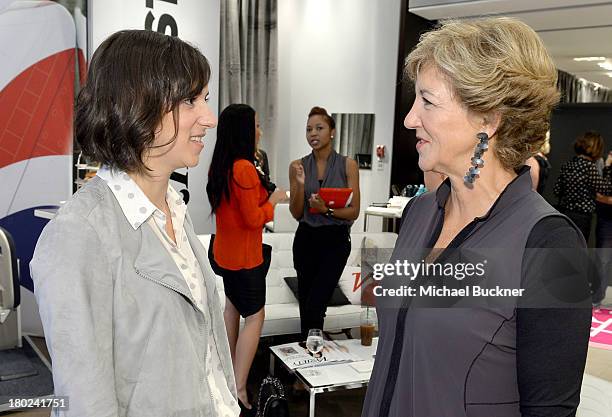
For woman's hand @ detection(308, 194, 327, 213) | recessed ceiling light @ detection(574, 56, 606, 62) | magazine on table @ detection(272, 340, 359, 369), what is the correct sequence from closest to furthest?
1. magazine on table @ detection(272, 340, 359, 369)
2. woman's hand @ detection(308, 194, 327, 213)
3. recessed ceiling light @ detection(574, 56, 606, 62)

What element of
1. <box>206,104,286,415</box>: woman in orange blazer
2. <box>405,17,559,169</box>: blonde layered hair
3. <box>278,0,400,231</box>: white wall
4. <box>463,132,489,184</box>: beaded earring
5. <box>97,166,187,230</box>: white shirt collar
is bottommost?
<box>206,104,286,415</box>: woman in orange blazer

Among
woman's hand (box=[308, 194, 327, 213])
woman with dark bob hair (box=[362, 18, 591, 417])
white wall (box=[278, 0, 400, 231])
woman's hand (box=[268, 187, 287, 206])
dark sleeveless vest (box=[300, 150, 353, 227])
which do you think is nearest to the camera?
woman with dark bob hair (box=[362, 18, 591, 417])

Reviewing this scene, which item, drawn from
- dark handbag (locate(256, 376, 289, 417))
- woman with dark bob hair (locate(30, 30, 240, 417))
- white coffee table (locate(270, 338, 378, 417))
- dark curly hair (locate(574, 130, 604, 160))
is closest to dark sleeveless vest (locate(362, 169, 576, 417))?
woman with dark bob hair (locate(30, 30, 240, 417))

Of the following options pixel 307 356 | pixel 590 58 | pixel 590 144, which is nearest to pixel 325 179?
pixel 307 356

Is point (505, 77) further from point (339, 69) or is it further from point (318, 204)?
point (339, 69)

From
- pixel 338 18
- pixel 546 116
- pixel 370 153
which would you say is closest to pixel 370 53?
pixel 338 18

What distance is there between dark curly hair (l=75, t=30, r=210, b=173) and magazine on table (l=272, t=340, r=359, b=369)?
6.29 ft

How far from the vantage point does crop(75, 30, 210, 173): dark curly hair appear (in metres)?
1.03

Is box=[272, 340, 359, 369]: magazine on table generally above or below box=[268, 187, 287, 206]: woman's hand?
below

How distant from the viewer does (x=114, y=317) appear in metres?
0.98

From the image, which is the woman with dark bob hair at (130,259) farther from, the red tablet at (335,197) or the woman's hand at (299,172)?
the woman's hand at (299,172)

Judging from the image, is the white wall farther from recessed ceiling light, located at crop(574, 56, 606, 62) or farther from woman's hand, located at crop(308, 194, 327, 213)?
woman's hand, located at crop(308, 194, 327, 213)

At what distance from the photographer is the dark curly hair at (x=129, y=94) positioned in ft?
3.39

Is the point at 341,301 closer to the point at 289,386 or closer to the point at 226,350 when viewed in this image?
the point at 289,386
